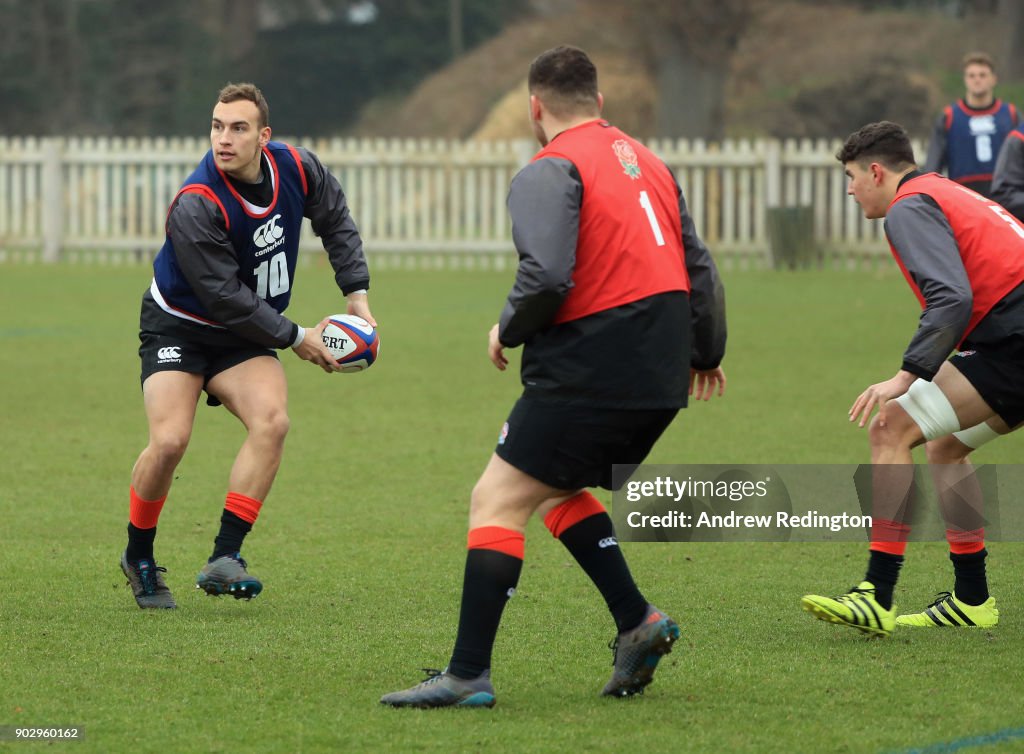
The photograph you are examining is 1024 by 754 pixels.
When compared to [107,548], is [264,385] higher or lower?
higher

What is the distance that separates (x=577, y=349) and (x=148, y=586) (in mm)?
2283

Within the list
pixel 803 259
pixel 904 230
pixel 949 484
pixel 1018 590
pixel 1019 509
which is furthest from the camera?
pixel 803 259

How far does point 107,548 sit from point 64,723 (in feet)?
8.81

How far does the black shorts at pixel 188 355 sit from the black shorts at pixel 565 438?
1834 mm

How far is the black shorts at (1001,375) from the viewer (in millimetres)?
5539

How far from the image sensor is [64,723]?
4.51m

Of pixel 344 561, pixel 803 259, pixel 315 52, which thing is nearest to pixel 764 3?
pixel 803 259

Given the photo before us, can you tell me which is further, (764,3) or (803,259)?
(764,3)

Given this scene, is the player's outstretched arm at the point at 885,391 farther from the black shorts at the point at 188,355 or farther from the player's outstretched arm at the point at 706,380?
the black shorts at the point at 188,355

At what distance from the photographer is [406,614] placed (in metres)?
5.95

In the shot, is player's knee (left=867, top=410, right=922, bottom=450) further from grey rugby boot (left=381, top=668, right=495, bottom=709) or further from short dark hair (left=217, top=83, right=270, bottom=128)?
short dark hair (left=217, top=83, right=270, bottom=128)

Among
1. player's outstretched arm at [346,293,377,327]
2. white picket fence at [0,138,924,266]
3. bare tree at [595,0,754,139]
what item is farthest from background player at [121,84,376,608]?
bare tree at [595,0,754,139]

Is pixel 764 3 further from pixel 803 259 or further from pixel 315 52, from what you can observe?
pixel 315 52

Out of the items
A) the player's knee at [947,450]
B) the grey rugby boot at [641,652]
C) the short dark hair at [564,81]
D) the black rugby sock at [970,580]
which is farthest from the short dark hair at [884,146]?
the grey rugby boot at [641,652]
